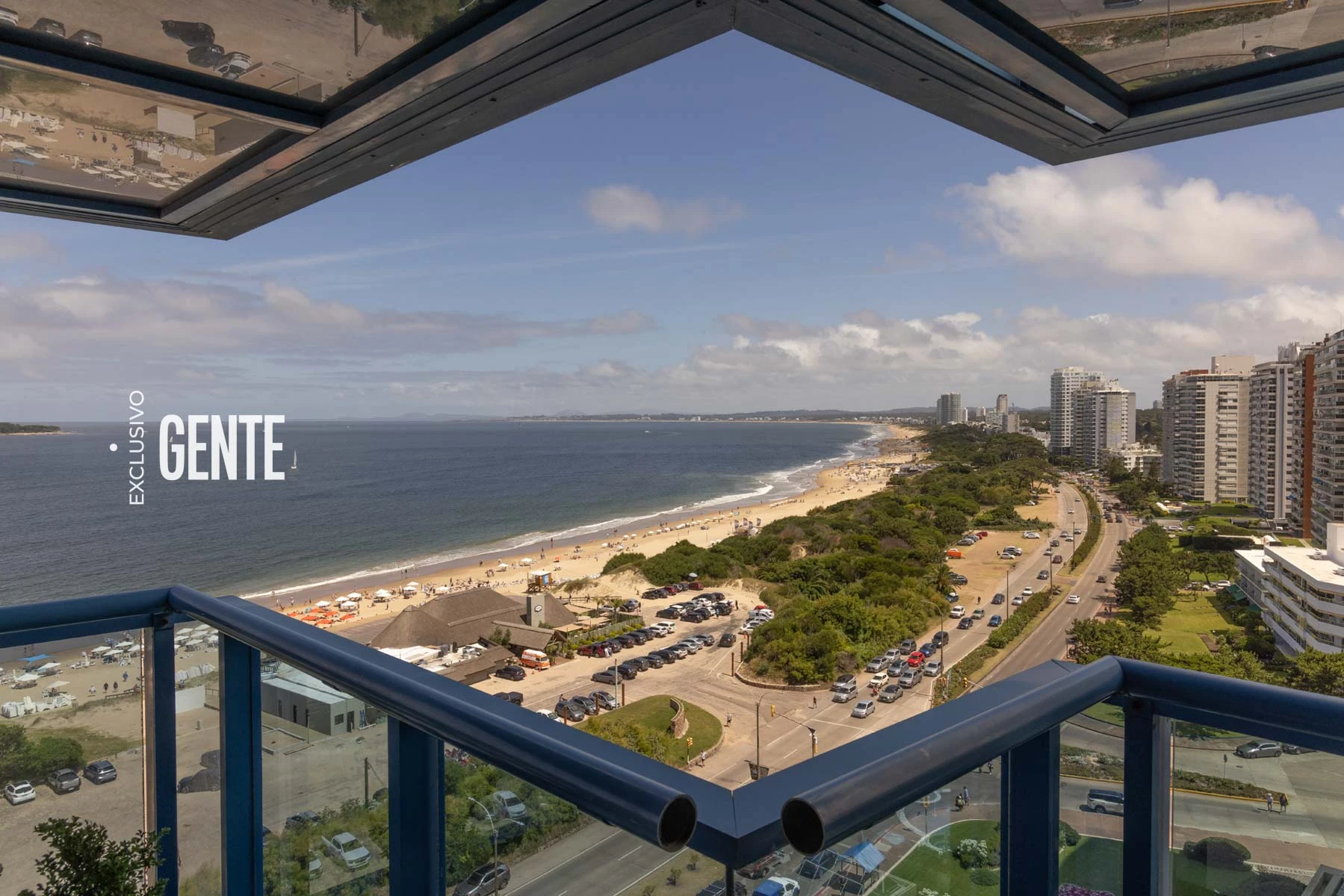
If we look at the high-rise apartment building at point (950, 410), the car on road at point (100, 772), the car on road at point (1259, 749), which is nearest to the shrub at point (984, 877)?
the car on road at point (1259, 749)

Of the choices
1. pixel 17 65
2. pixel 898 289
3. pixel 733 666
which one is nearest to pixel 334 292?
pixel 898 289

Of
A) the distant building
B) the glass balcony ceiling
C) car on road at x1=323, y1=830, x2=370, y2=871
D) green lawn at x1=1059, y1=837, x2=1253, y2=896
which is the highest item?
the glass balcony ceiling

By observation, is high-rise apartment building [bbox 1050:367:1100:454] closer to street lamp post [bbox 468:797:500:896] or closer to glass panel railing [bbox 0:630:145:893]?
glass panel railing [bbox 0:630:145:893]

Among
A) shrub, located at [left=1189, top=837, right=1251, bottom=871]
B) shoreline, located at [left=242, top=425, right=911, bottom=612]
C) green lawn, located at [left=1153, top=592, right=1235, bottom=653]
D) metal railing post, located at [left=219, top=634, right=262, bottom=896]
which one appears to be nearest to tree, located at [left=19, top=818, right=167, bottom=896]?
metal railing post, located at [left=219, top=634, right=262, bottom=896]

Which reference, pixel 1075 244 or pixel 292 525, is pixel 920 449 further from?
pixel 292 525

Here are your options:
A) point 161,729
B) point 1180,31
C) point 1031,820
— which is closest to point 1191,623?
point 1180,31

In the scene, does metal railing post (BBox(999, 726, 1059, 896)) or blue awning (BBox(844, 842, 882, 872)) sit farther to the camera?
metal railing post (BBox(999, 726, 1059, 896))
